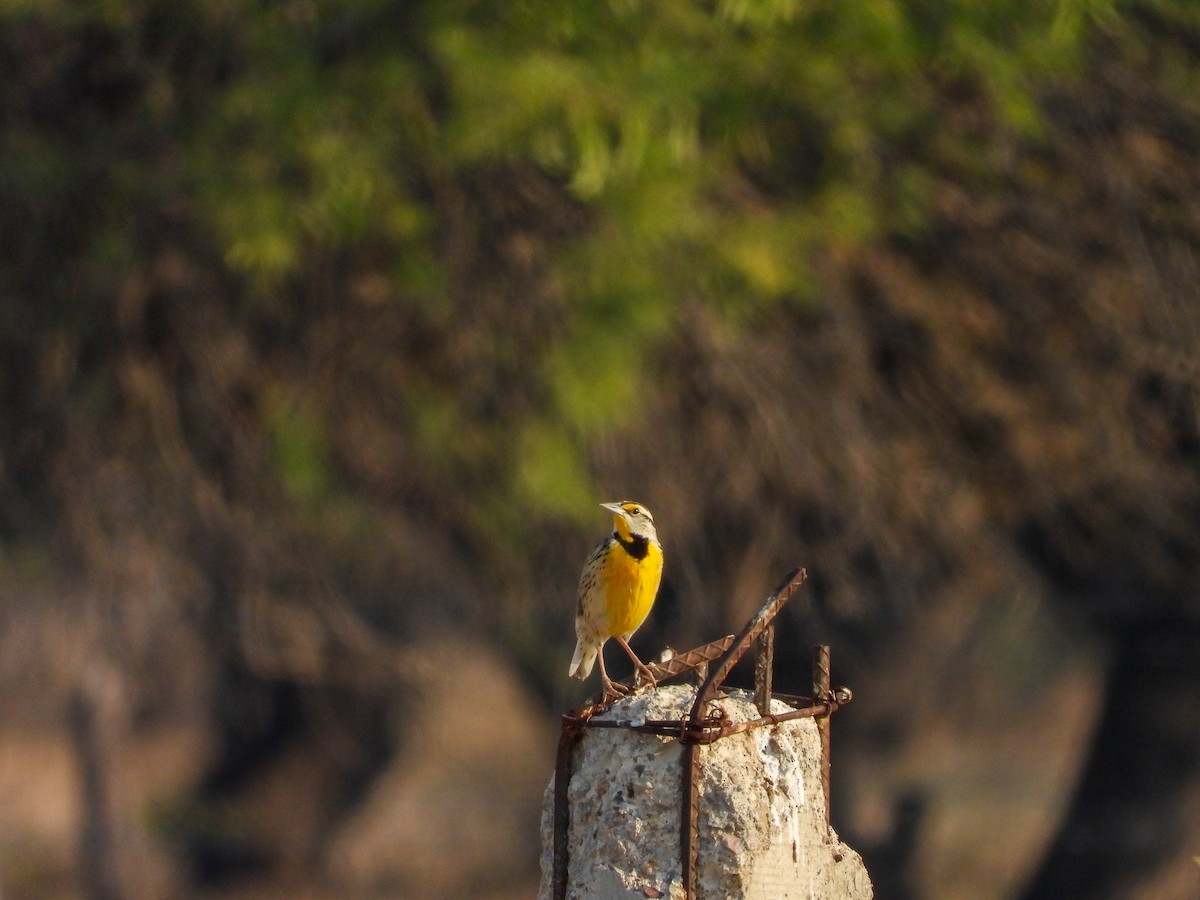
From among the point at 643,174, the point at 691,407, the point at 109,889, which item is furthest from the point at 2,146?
the point at 109,889

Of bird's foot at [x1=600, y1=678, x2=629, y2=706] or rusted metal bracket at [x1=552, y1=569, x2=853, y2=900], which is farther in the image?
bird's foot at [x1=600, y1=678, x2=629, y2=706]

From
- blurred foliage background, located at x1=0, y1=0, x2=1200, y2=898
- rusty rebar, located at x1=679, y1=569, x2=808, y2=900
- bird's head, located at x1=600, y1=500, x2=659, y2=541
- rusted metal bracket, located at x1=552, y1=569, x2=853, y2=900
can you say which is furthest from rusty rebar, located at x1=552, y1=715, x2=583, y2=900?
blurred foliage background, located at x1=0, y1=0, x2=1200, y2=898

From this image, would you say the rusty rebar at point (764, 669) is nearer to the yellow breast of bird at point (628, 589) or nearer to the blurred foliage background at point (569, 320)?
the yellow breast of bird at point (628, 589)

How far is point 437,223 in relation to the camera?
564 centimetres

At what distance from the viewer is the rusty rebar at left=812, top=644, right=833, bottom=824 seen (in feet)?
6.32

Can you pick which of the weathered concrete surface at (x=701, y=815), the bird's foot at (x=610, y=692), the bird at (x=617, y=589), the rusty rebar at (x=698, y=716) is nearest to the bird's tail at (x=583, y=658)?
the bird at (x=617, y=589)

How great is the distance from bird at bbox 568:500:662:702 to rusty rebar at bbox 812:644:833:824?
1.47ft

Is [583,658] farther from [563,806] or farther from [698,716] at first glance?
[698,716]

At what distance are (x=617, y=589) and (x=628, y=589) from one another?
18 mm


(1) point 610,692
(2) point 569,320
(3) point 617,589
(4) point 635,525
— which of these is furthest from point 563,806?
(2) point 569,320

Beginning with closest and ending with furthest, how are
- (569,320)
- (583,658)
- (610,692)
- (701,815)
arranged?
(701,815), (610,692), (583,658), (569,320)

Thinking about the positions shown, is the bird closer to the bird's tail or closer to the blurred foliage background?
the bird's tail

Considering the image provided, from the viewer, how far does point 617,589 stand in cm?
252

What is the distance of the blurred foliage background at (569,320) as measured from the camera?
5266 millimetres
